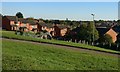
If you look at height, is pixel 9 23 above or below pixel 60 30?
above

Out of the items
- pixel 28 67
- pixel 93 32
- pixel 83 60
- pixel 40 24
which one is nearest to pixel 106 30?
pixel 93 32

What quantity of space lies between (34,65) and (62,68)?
1435mm

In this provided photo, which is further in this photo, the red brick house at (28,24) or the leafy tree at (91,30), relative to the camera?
the red brick house at (28,24)

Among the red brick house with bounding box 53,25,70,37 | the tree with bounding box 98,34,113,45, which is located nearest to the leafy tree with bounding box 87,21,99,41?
the tree with bounding box 98,34,113,45

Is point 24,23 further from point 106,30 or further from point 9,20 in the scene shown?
point 106,30

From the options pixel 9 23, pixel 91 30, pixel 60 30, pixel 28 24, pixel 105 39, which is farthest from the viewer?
pixel 28 24

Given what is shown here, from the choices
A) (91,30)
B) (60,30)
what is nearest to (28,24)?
(60,30)

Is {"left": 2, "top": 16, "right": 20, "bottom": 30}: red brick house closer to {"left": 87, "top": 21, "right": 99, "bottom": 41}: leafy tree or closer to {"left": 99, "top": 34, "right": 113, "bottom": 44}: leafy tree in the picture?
{"left": 87, "top": 21, "right": 99, "bottom": 41}: leafy tree

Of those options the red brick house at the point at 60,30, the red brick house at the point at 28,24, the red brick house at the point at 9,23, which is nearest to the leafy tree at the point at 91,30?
the red brick house at the point at 9,23

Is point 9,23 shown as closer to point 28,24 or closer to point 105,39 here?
point 28,24

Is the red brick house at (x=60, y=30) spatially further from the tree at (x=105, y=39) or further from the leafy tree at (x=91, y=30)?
the tree at (x=105, y=39)

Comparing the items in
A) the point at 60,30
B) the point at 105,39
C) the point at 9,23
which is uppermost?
the point at 9,23

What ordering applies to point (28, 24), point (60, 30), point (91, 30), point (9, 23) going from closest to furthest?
point (91, 30) → point (9, 23) → point (60, 30) → point (28, 24)

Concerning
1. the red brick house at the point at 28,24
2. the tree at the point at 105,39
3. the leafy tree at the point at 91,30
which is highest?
the red brick house at the point at 28,24
